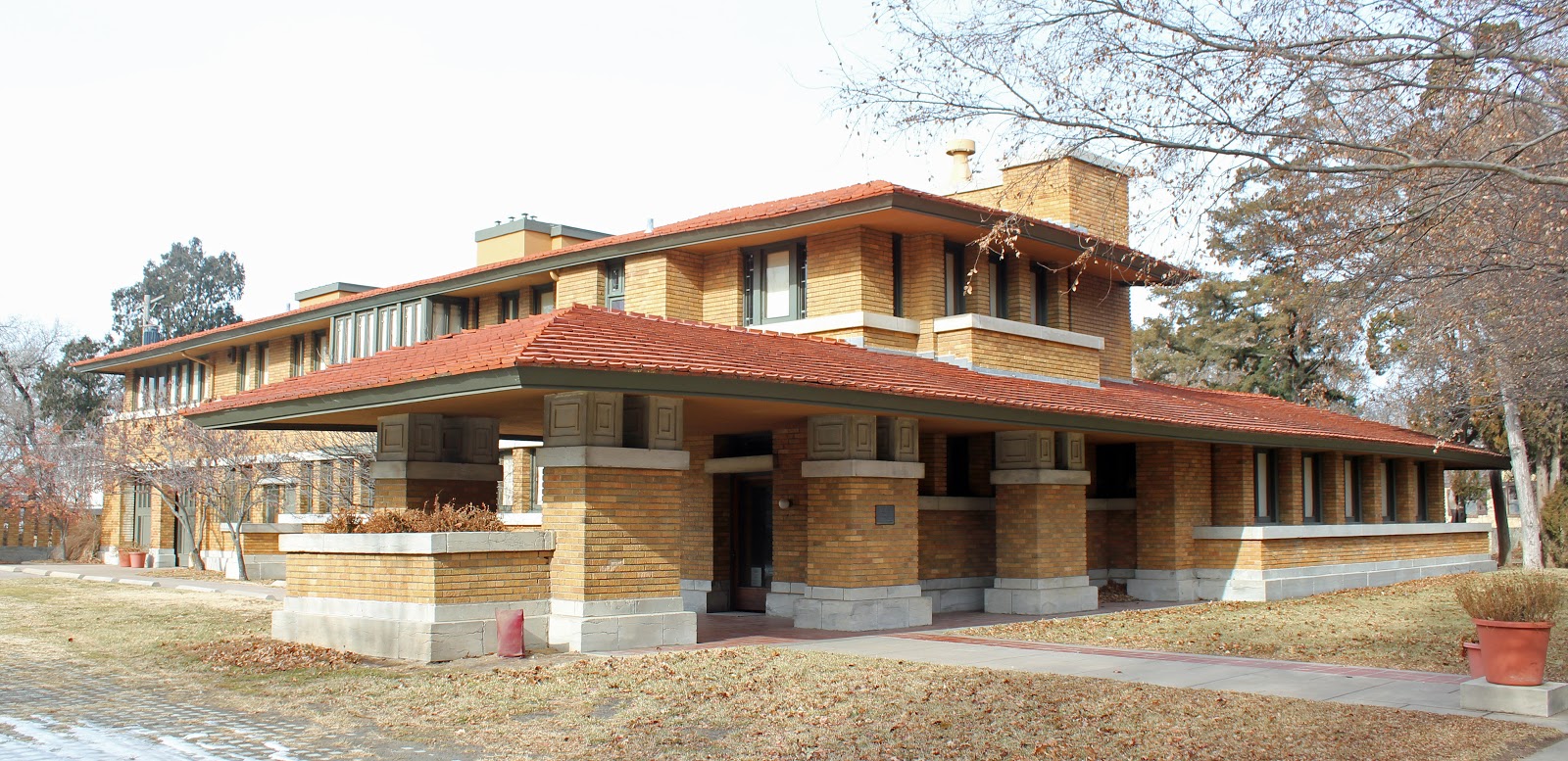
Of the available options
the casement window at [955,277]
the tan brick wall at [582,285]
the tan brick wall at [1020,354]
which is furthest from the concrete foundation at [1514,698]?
the tan brick wall at [582,285]

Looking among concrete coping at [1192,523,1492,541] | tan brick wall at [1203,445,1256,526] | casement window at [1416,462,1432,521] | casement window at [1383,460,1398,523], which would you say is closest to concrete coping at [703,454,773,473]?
tan brick wall at [1203,445,1256,526]

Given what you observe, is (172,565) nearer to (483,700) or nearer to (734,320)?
(734,320)

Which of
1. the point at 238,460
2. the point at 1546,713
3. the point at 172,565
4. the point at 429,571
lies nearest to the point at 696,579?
the point at 429,571

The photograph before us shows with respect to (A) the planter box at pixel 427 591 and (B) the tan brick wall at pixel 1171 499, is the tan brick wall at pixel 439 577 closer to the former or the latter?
(A) the planter box at pixel 427 591

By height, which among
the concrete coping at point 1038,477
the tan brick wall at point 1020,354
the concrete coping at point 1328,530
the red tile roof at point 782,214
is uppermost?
the red tile roof at point 782,214

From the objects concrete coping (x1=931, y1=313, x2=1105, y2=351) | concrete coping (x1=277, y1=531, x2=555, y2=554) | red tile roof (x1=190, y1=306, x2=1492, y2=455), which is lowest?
concrete coping (x1=277, y1=531, x2=555, y2=554)

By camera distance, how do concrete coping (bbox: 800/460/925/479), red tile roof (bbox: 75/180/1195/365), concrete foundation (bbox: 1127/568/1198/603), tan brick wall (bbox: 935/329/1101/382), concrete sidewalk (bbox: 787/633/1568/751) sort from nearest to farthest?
1. concrete sidewalk (bbox: 787/633/1568/751)
2. concrete coping (bbox: 800/460/925/479)
3. red tile roof (bbox: 75/180/1195/365)
4. tan brick wall (bbox: 935/329/1101/382)
5. concrete foundation (bbox: 1127/568/1198/603)

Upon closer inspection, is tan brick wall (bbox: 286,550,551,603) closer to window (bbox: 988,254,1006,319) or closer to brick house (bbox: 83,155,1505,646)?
brick house (bbox: 83,155,1505,646)

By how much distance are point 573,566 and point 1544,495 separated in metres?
32.8

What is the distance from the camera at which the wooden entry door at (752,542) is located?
20375 millimetres

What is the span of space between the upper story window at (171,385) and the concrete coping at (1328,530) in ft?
88.0

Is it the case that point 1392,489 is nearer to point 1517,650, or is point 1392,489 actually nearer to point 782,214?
point 782,214

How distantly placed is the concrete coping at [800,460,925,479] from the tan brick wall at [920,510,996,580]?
291cm

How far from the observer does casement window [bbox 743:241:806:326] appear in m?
20.5
